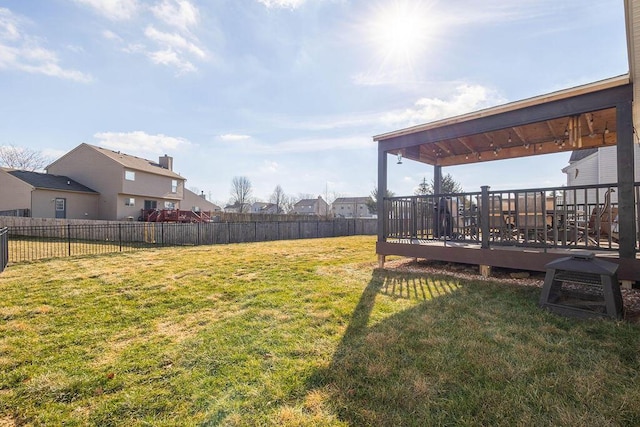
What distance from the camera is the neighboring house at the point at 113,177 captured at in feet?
69.6

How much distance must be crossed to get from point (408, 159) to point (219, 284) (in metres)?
5.86

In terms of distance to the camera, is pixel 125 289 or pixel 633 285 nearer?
pixel 633 285

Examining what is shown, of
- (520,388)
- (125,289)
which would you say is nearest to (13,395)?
(125,289)

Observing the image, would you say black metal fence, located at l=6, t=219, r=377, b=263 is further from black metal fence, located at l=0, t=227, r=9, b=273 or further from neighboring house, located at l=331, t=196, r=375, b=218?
neighboring house, located at l=331, t=196, r=375, b=218

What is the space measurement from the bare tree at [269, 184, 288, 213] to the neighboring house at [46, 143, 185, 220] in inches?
1260

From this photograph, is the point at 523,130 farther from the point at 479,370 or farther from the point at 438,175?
the point at 479,370

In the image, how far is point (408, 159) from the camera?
25.8 feet

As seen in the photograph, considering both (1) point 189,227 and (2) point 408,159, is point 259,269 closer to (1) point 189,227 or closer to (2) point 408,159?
(2) point 408,159

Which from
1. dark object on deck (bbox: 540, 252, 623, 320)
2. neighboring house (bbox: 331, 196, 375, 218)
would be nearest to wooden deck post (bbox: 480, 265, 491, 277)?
dark object on deck (bbox: 540, 252, 623, 320)

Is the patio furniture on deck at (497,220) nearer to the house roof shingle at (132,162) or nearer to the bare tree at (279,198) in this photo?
the house roof shingle at (132,162)

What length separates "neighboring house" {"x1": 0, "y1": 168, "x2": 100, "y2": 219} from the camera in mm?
18703

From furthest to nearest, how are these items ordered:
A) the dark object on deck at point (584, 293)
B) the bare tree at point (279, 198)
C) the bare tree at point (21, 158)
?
the bare tree at point (279, 198) → the bare tree at point (21, 158) → the dark object on deck at point (584, 293)

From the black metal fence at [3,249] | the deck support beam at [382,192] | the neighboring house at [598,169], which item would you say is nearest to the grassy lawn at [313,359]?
the deck support beam at [382,192]

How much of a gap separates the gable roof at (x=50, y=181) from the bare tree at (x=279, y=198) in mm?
34865
